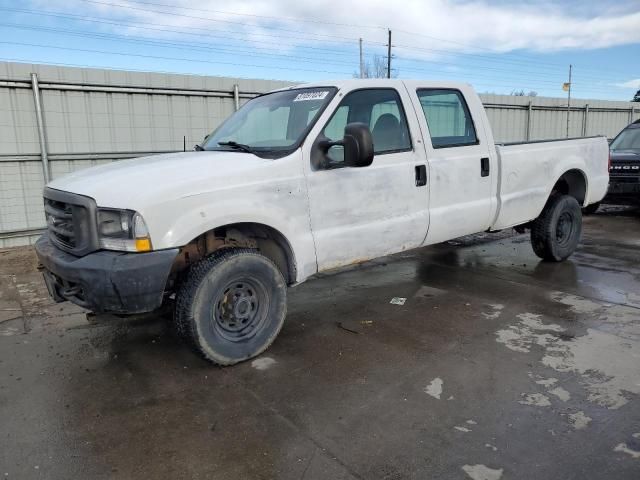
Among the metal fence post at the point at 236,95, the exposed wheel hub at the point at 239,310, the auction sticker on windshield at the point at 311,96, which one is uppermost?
the metal fence post at the point at 236,95

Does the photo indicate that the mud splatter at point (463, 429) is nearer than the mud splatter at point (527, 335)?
Yes

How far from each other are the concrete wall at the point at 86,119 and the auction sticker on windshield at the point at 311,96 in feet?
14.6

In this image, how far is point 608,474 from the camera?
Answer: 247cm

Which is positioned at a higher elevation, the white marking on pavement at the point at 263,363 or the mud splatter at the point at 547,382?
the mud splatter at the point at 547,382

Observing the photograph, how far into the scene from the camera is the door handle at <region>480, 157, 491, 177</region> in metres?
5.20

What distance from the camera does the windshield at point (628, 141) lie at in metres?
10.8

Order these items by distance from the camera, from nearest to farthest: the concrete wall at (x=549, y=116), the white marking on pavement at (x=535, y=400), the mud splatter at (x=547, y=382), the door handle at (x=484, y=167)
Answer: the white marking on pavement at (x=535, y=400), the mud splatter at (x=547, y=382), the door handle at (x=484, y=167), the concrete wall at (x=549, y=116)

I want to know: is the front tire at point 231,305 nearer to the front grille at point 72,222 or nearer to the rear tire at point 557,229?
the front grille at point 72,222

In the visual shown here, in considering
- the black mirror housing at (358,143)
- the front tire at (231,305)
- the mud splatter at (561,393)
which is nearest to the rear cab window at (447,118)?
the black mirror housing at (358,143)

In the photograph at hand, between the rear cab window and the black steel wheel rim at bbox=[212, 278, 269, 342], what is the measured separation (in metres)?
2.24

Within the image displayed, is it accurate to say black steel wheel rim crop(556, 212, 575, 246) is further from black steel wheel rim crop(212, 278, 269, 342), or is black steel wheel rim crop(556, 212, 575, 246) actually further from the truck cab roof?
black steel wheel rim crop(212, 278, 269, 342)

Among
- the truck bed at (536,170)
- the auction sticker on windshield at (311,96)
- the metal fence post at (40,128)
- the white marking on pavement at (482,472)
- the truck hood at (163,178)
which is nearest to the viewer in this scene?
the white marking on pavement at (482,472)

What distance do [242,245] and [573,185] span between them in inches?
191

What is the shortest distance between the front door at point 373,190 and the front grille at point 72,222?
1552 millimetres
